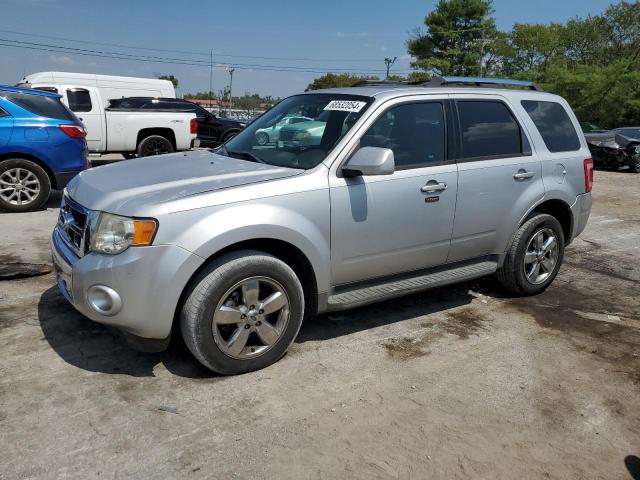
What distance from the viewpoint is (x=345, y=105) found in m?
4.21

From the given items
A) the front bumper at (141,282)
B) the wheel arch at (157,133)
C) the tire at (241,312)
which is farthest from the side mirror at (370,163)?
the wheel arch at (157,133)

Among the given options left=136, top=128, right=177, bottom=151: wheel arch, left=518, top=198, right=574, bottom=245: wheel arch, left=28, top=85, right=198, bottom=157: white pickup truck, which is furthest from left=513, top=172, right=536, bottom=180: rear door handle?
left=136, top=128, right=177, bottom=151: wheel arch

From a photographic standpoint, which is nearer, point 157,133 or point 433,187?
point 433,187

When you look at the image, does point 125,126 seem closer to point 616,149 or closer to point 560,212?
point 560,212

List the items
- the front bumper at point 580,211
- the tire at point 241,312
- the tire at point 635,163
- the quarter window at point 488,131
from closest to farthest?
the tire at point 241,312
the quarter window at point 488,131
the front bumper at point 580,211
the tire at point 635,163

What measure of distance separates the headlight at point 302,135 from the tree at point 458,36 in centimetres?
4975

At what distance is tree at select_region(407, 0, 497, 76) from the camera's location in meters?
51.5

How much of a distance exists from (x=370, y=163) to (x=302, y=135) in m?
0.78

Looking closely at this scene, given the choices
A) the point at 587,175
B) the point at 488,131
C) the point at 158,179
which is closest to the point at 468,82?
the point at 488,131

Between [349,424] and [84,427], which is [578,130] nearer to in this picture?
[349,424]

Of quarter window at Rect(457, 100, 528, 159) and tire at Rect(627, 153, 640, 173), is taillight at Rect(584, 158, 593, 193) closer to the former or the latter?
quarter window at Rect(457, 100, 528, 159)

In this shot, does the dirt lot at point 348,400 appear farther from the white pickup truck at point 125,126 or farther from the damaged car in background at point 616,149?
the damaged car in background at point 616,149

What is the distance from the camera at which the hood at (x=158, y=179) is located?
3289mm

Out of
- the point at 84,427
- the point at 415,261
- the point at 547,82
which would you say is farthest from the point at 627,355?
the point at 547,82
